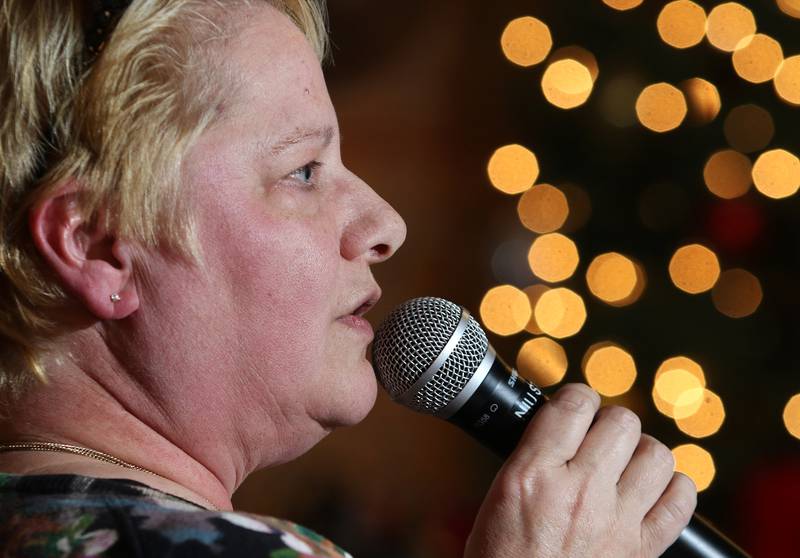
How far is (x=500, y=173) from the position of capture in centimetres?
338

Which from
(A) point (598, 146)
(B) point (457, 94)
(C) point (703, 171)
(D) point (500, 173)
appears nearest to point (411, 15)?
(B) point (457, 94)

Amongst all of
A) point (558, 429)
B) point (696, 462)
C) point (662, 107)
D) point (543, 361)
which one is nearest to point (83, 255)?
point (558, 429)

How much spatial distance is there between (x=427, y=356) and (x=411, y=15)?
300cm

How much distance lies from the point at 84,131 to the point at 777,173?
1810mm

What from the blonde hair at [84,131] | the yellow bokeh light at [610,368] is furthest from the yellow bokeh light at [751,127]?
the blonde hair at [84,131]

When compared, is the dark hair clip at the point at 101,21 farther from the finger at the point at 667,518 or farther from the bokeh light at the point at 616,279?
the bokeh light at the point at 616,279

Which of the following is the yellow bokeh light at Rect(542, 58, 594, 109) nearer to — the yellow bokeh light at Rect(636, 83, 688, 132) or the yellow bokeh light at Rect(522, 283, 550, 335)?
the yellow bokeh light at Rect(636, 83, 688, 132)

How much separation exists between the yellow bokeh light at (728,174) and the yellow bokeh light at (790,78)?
165 mm

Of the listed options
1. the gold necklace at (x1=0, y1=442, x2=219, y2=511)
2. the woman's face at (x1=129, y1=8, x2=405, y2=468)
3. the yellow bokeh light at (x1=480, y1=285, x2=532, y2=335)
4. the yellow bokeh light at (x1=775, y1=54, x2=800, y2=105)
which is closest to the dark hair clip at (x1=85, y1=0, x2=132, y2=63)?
the woman's face at (x1=129, y1=8, x2=405, y2=468)

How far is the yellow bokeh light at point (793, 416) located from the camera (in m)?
2.39

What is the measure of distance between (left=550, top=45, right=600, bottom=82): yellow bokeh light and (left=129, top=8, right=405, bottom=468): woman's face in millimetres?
1613

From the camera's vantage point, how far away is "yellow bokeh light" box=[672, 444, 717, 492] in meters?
2.51

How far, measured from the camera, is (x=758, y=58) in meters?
2.28

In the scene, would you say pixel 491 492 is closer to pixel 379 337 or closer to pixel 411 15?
pixel 379 337
